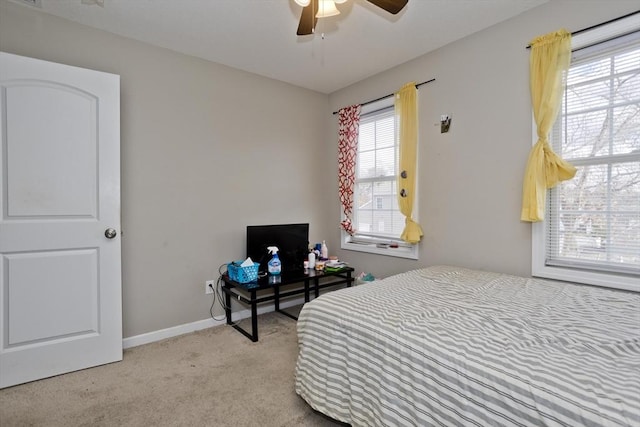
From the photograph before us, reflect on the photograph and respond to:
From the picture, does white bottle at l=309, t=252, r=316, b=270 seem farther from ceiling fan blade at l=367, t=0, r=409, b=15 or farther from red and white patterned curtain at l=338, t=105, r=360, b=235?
ceiling fan blade at l=367, t=0, r=409, b=15

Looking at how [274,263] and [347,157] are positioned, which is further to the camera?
[347,157]

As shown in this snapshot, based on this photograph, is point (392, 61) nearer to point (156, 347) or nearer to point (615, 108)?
point (615, 108)

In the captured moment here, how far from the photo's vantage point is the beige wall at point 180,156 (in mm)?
2387

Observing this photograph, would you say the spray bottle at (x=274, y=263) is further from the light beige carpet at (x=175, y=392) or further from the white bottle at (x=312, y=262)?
the light beige carpet at (x=175, y=392)

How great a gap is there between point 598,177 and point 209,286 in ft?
10.3

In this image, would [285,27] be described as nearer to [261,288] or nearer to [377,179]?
[377,179]

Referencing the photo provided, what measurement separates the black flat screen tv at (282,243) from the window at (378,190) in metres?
0.63

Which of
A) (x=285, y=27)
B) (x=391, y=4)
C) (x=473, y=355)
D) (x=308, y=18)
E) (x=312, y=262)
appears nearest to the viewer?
(x=473, y=355)

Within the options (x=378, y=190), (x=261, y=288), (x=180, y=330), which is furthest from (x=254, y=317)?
(x=378, y=190)

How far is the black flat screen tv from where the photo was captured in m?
3.02

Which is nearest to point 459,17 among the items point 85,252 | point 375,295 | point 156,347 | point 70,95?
point 375,295

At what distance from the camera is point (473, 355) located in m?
1.07

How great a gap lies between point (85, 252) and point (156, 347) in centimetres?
94

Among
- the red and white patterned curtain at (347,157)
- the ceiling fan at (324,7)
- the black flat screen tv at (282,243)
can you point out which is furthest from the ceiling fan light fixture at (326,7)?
the black flat screen tv at (282,243)
